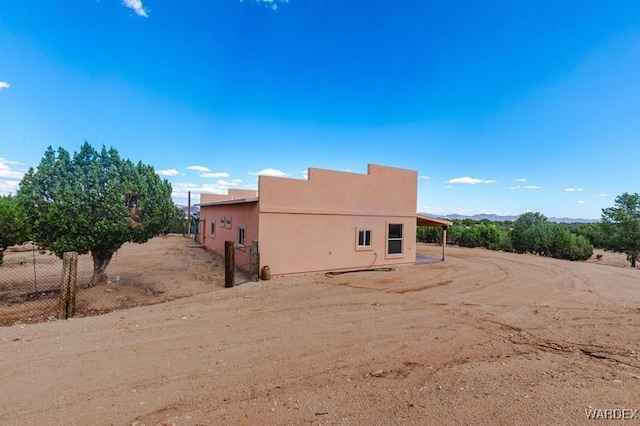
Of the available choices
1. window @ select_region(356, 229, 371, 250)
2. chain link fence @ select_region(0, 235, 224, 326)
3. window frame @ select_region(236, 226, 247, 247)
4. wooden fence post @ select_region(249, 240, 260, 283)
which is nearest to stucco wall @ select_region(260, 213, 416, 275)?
window @ select_region(356, 229, 371, 250)

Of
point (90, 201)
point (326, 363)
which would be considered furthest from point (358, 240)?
point (90, 201)

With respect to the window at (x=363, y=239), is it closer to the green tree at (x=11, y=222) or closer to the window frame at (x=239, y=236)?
the window frame at (x=239, y=236)

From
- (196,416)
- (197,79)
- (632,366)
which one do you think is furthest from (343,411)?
(197,79)

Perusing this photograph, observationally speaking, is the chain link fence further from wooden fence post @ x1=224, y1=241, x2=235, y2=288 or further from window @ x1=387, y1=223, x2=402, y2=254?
window @ x1=387, y1=223, x2=402, y2=254

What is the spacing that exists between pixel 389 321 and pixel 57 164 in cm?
914

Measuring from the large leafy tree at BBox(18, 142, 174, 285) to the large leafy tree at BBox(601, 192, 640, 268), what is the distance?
94.6 feet

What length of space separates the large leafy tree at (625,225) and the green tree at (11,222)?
104 ft

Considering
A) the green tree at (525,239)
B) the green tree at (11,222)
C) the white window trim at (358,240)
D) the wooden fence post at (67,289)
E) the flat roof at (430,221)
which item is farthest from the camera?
the green tree at (525,239)

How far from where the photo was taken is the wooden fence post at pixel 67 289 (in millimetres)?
6582

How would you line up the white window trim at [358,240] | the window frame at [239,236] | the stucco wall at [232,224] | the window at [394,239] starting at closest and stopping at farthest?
1. the stucco wall at [232,224]
2. the window frame at [239,236]
3. the white window trim at [358,240]
4. the window at [394,239]

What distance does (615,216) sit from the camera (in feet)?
71.6

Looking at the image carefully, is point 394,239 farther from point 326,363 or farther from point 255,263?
point 326,363

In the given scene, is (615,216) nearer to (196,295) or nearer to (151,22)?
(196,295)

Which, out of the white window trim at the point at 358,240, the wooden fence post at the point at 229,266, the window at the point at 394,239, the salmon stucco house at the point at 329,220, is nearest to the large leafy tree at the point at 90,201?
the wooden fence post at the point at 229,266
